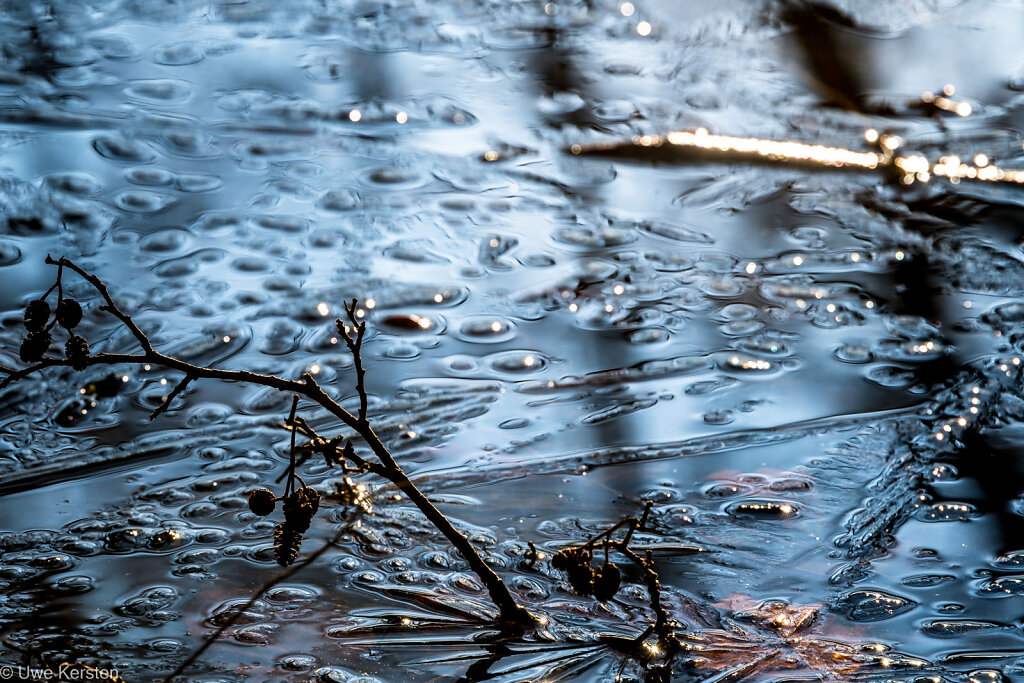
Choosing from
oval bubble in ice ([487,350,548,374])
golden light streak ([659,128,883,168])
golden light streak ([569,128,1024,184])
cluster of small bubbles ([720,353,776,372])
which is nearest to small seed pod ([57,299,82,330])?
oval bubble in ice ([487,350,548,374])

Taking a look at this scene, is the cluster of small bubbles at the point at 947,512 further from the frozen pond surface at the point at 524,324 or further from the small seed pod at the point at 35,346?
the small seed pod at the point at 35,346

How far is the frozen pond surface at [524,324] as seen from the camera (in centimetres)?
150

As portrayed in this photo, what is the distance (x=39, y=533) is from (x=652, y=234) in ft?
5.14

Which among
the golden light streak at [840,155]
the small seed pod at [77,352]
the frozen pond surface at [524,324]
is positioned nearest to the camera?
Result: the small seed pod at [77,352]

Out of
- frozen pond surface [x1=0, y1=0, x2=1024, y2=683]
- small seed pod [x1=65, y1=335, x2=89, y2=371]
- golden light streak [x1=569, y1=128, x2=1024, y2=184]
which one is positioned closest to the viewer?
small seed pod [x1=65, y1=335, x2=89, y2=371]

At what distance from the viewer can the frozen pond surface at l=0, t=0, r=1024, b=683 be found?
1503 mm

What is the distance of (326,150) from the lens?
2.98m

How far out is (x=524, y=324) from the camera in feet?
7.57

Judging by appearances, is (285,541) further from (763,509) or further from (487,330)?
(487,330)

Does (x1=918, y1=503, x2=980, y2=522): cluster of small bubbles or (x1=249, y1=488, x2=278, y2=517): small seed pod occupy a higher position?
(x1=249, y1=488, x2=278, y2=517): small seed pod

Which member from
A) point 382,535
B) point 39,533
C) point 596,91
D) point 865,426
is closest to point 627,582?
point 382,535

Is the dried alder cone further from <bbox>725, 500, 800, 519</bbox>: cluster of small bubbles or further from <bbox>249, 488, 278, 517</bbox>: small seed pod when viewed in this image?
<bbox>725, 500, 800, 519</bbox>: cluster of small bubbles

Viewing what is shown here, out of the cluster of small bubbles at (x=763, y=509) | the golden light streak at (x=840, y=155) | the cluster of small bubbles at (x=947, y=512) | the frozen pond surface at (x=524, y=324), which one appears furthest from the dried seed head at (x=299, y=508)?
the golden light streak at (x=840, y=155)

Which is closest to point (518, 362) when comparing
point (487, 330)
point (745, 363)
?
point (487, 330)
